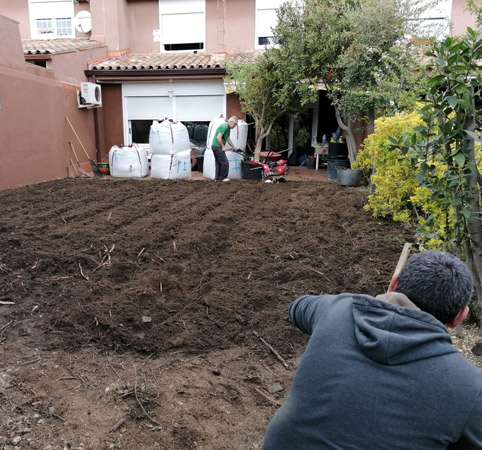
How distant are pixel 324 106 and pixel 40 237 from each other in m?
10.7

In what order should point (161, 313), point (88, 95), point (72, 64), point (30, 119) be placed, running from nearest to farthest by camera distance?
point (161, 313) < point (30, 119) < point (88, 95) < point (72, 64)

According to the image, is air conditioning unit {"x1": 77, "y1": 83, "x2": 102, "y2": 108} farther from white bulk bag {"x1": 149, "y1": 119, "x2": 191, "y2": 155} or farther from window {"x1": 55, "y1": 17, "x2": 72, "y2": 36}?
window {"x1": 55, "y1": 17, "x2": 72, "y2": 36}

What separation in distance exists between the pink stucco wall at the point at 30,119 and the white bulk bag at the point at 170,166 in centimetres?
247

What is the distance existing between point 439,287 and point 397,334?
0.25 metres

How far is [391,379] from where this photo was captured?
3.83ft

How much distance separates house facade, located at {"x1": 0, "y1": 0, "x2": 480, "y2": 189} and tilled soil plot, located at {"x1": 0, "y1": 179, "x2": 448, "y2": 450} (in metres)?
4.98

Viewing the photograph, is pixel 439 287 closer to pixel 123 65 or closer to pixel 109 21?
pixel 123 65

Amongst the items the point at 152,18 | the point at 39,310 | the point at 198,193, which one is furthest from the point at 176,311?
the point at 152,18

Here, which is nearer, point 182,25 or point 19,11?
point 182,25

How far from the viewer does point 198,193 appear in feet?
28.2

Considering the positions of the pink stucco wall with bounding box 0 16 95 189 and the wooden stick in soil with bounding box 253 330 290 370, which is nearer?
the wooden stick in soil with bounding box 253 330 290 370

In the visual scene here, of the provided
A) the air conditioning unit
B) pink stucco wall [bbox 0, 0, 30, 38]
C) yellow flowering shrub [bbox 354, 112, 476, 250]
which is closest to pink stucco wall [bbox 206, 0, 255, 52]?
the air conditioning unit

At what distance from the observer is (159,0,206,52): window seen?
47.2 feet

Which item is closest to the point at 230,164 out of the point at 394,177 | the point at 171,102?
the point at 171,102
